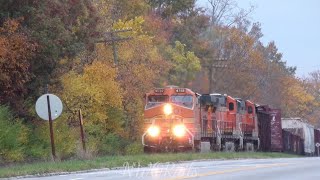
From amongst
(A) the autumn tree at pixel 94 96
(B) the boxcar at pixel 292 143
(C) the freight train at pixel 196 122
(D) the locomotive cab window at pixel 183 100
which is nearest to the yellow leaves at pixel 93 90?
(A) the autumn tree at pixel 94 96

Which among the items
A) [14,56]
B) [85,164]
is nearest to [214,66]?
[14,56]

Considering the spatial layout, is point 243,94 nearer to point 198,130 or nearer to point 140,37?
point 140,37

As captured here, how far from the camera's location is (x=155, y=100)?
37.2 meters

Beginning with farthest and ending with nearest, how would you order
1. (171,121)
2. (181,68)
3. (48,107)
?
(181,68)
(171,121)
(48,107)

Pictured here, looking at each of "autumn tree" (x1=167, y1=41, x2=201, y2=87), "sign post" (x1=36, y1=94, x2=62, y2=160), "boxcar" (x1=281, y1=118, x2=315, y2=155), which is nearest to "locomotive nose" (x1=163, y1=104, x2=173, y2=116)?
"sign post" (x1=36, y1=94, x2=62, y2=160)

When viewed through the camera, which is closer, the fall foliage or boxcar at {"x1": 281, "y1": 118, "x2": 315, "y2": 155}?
the fall foliage

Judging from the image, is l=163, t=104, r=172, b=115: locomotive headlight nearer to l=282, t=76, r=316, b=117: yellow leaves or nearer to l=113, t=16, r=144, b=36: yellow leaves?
l=113, t=16, r=144, b=36: yellow leaves

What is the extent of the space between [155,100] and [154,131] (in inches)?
79.8

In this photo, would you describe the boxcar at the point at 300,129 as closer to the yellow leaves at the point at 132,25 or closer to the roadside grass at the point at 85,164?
the yellow leaves at the point at 132,25

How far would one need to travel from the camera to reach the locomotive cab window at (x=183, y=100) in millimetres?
36531

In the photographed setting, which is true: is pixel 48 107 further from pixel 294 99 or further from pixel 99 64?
pixel 294 99

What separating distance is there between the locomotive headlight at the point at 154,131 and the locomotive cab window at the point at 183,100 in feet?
6.08

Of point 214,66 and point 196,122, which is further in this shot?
point 214,66

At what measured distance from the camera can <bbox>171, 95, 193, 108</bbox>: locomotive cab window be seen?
3653 centimetres
